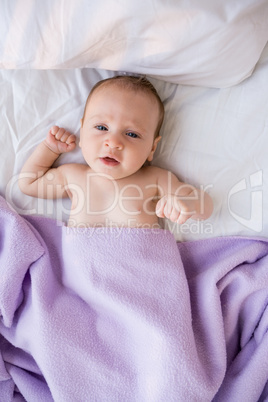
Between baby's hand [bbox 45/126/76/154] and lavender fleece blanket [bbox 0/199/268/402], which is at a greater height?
baby's hand [bbox 45/126/76/154]

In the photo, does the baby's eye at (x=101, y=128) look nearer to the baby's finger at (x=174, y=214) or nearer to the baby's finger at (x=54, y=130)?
the baby's finger at (x=54, y=130)

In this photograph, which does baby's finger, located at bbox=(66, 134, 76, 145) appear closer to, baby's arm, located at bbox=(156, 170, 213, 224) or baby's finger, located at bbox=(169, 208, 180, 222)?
baby's arm, located at bbox=(156, 170, 213, 224)

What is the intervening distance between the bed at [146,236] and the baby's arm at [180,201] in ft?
0.13

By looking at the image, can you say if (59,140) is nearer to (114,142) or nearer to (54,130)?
(54,130)

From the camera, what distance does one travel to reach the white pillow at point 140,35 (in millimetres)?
895

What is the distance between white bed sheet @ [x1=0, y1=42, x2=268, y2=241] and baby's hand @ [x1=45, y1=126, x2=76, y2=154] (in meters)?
0.03

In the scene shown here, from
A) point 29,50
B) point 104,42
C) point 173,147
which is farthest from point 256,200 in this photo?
point 29,50

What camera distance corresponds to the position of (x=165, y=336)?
92 centimetres

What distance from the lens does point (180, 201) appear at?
100cm

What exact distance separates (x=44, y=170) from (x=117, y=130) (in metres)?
0.27

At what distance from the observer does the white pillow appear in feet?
2.93

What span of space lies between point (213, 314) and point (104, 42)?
0.73 m

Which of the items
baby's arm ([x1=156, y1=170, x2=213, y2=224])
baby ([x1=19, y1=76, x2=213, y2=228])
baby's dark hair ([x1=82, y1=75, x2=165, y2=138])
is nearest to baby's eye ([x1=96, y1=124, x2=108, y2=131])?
baby ([x1=19, y1=76, x2=213, y2=228])

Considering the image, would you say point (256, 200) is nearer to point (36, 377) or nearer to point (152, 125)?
point (152, 125)
